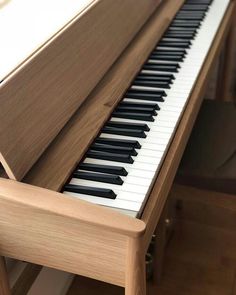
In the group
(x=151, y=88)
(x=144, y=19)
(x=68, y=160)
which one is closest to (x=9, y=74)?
(x=68, y=160)

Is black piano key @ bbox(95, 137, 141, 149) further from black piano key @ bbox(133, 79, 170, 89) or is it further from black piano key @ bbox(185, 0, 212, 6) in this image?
black piano key @ bbox(185, 0, 212, 6)

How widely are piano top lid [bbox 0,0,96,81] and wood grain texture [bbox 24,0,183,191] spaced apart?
0.20 metres

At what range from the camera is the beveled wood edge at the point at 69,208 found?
30.9 inches

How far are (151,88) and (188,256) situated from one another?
726 mm

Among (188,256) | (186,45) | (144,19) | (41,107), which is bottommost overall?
(188,256)

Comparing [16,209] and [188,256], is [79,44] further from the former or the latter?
[188,256]

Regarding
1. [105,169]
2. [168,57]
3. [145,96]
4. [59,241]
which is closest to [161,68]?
[168,57]

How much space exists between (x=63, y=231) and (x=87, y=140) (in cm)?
25

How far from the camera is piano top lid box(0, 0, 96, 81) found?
92 centimetres

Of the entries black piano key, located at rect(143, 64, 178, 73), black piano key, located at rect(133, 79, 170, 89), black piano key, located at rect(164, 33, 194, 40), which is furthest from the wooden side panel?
black piano key, located at rect(164, 33, 194, 40)

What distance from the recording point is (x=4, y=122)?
2.70 ft

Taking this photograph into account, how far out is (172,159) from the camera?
105 cm

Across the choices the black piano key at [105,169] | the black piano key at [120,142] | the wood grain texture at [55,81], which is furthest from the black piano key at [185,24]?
the black piano key at [105,169]

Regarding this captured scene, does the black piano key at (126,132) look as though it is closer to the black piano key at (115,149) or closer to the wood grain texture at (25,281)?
the black piano key at (115,149)
